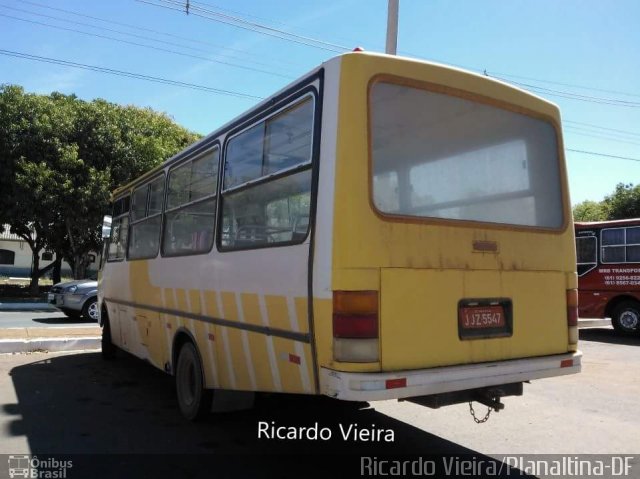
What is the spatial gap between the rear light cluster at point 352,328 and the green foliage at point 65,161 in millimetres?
17485

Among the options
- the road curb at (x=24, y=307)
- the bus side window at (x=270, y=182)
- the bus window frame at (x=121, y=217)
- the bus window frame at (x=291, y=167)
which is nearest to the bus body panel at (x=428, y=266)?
the bus window frame at (x=291, y=167)

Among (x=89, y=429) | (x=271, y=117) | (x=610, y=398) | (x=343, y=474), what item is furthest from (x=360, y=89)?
(x=610, y=398)

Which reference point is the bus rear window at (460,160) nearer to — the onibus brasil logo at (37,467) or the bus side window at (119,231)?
the onibus brasil logo at (37,467)

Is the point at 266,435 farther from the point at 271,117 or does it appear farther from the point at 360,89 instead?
the point at 360,89

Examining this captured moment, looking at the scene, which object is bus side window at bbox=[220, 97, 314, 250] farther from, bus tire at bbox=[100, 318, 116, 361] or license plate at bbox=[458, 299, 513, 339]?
bus tire at bbox=[100, 318, 116, 361]

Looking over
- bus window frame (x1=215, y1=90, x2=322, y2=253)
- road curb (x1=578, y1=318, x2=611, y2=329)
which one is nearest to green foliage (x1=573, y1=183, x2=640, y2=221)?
road curb (x1=578, y1=318, x2=611, y2=329)

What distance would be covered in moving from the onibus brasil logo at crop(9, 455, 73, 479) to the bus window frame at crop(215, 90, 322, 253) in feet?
6.90

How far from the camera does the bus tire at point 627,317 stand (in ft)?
43.6

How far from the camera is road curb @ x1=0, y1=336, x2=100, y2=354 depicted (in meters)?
9.23

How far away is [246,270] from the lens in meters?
4.41

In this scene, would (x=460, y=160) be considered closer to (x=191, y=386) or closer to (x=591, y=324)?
(x=191, y=386)

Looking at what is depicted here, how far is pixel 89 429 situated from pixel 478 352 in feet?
12.1

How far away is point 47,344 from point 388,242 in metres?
8.05

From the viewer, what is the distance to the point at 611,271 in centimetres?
1366
